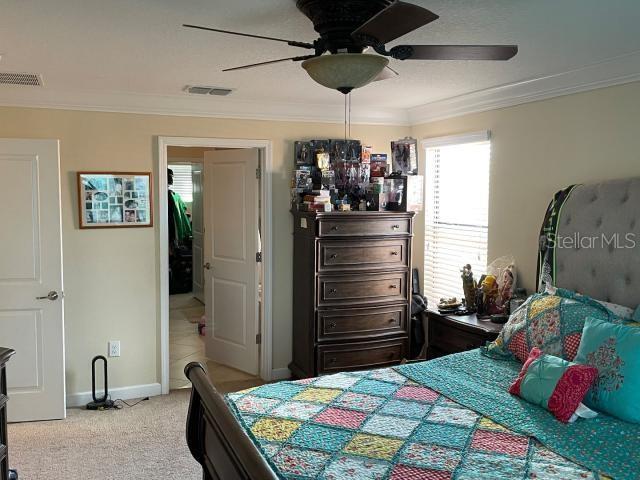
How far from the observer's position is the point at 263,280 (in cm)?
488

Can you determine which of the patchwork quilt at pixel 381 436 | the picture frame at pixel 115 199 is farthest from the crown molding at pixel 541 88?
the picture frame at pixel 115 199

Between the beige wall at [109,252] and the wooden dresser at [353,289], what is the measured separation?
1135 mm

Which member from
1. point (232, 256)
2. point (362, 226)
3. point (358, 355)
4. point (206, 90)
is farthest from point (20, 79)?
point (358, 355)

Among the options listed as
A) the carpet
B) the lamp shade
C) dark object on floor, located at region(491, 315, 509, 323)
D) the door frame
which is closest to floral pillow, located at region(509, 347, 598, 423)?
dark object on floor, located at region(491, 315, 509, 323)

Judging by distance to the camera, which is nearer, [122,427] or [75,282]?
[122,427]

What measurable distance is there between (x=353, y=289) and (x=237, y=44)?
2223 mm

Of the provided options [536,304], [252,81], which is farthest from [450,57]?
[252,81]

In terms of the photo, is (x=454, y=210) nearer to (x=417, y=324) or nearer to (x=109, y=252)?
(x=417, y=324)

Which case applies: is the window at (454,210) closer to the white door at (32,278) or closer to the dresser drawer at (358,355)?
the dresser drawer at (358,355)

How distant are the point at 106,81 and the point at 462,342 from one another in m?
2.95

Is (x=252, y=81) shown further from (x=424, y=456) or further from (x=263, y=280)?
(x=424, y=456)

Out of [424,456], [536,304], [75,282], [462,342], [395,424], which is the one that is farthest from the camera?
[75,282]

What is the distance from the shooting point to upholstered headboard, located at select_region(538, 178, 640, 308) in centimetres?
299

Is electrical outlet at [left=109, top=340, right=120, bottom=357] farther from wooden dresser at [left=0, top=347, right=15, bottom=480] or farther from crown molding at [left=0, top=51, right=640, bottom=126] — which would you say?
wooden dresser at [left=0, top=347, right=15, bottom=480]
